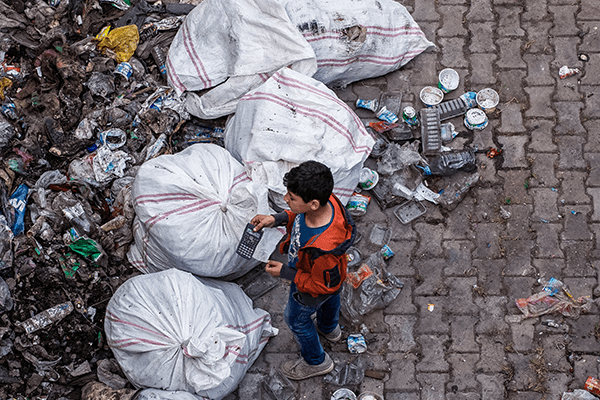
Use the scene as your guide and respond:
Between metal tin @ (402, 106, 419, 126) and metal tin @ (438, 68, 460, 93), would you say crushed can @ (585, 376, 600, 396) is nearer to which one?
metal tin @ (402, 106, 419, 126)

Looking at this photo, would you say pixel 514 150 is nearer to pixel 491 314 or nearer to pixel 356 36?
pixel 491 314

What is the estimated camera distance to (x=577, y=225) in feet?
12.0

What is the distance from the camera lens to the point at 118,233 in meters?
3.44

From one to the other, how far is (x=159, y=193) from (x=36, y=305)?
99cm

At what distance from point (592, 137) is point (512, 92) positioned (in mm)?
619

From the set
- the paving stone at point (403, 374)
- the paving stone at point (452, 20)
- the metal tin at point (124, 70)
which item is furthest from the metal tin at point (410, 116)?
the metal tin at point (124, 70)

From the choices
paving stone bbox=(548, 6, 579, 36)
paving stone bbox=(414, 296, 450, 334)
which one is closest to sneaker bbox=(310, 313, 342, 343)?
paving stone bbox=(414, 296, 450, 334)

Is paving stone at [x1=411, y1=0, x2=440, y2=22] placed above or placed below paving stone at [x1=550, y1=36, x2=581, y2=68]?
above

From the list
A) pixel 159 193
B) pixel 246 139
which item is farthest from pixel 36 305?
pixel 246 139

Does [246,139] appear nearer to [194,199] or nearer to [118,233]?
[194,199]

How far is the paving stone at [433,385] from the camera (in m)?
3.31

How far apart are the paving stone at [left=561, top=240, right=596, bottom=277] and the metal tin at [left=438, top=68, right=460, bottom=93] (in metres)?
1.31

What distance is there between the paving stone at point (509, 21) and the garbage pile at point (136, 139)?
0.64m

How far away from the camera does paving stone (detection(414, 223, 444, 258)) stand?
3.64 metres
